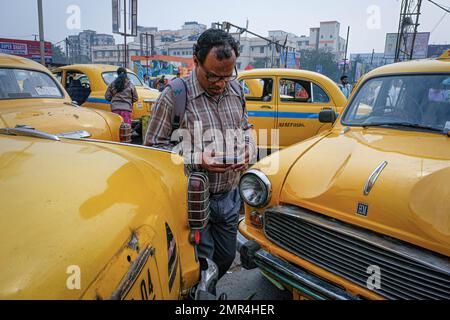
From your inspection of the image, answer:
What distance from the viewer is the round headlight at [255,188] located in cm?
223

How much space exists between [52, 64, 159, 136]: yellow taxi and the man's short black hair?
219 inches

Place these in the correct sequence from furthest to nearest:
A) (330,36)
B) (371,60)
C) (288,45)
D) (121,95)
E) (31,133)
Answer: (288,45), (330,36), (371,60), (121,95), (31,133)

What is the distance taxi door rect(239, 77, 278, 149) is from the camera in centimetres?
584

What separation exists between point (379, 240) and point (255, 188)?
2.98 ft

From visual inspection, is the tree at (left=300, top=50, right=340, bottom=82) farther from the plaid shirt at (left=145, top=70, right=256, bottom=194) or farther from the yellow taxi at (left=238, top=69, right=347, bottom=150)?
the plaid shirt at (left=145, top=70, right=256, bottom=194)

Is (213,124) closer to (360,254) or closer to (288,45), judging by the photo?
(360,254)

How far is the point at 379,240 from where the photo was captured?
1690 mm

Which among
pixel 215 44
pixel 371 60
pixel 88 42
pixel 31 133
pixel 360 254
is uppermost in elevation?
pixel 88 42

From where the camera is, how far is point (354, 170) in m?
1.97

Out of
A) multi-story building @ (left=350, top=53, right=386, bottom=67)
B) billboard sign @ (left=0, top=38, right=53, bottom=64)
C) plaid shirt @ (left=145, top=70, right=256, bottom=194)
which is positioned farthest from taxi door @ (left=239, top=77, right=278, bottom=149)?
multi-story building @ (left=350, top=53, right=386, bottom=67)

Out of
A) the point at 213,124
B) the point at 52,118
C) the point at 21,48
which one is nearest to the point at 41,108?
the point at 52,118

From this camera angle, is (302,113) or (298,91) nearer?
(302,113)
